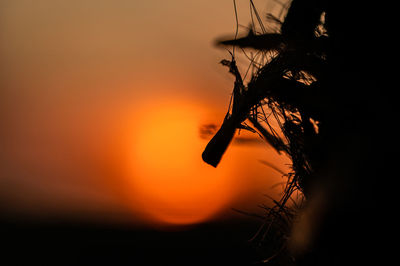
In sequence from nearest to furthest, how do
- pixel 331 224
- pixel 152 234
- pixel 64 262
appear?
pixel 331 224, pixel 64 262, pixel 152 234

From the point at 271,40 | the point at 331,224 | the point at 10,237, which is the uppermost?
the point at 10,237

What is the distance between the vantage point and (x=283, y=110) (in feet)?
4.97

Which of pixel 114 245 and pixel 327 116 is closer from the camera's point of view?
pixel 327 116

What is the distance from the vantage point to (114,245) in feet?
33.7

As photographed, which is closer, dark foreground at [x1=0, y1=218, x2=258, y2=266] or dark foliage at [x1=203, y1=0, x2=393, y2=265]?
dark foliage at [x1=203, y1=0, x2=393, y2=265]

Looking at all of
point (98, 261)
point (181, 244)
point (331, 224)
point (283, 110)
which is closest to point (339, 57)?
point (283, 110)

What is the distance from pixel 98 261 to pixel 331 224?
8107mm

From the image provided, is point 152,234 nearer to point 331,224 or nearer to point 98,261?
point 98,261

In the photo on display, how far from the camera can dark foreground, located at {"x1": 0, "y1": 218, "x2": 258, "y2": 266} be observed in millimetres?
8273

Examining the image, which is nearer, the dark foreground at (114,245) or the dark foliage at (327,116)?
the dark foliage at (327,116)

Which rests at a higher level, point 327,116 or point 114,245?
point 114,245

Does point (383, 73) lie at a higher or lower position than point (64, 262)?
lower

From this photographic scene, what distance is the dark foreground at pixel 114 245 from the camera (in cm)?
827

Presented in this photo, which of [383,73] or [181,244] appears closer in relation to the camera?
[383,73]
